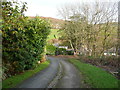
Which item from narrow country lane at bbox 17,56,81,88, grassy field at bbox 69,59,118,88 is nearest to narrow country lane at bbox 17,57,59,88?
narrow country lane at bbox 17,56,81,88

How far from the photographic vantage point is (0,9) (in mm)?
7242

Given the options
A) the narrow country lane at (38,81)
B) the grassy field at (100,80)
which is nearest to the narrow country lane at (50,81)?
the narrow country lane at (38,81)

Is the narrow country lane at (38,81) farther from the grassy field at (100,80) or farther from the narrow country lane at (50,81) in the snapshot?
the grassy field at (100,80)

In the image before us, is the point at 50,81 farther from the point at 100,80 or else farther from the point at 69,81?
the point at 100,80

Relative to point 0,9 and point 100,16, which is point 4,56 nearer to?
point 0,9

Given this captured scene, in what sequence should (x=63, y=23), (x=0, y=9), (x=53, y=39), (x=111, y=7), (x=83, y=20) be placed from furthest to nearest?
(x=53, y=39)
(x=63, y=23)
(x=83, y=20)
(x=111, y=7)
(x=0, y=9)

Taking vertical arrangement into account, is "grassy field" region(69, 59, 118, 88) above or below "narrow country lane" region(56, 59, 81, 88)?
above

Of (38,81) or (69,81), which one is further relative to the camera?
(69,81)

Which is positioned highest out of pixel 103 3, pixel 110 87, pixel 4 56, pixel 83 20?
pixel 103 3

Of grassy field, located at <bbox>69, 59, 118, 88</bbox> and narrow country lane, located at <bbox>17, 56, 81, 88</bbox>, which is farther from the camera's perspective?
narrow country lane, located at <bbox>17, 56, 81, 88</bbox>

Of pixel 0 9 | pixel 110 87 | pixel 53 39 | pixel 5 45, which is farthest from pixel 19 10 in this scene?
pixel 53 39

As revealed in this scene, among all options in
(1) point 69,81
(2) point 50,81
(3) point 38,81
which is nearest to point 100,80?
(1) point 69,81

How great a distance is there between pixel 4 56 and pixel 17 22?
11.7ft

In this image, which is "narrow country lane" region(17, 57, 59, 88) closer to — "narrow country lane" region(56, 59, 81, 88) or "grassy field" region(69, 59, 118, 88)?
"narrow country lane" region(56, 59, 81, 88)
